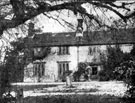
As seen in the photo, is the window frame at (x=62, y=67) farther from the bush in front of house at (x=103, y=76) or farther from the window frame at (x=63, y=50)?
the bush in front of house at (x=103, y=76)

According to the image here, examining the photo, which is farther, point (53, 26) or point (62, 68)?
point (62, 68)

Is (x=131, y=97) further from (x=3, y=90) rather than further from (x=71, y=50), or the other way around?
(x=71, y=50)

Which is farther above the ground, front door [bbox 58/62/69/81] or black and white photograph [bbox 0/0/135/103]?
black and white photograph [bbox 0/0/135/103]

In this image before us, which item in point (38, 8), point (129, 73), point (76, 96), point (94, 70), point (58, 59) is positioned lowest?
point (94, 70)

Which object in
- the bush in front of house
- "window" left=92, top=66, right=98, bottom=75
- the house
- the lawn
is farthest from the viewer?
the house

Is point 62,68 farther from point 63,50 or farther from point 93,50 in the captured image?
point 93,50

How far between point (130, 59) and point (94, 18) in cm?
430

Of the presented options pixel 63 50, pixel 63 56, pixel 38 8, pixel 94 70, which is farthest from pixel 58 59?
pixel 38 8

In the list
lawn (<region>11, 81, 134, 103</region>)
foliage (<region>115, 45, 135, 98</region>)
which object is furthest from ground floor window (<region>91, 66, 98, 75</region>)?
foliage (<region>115, 45, 135, 98</region>)

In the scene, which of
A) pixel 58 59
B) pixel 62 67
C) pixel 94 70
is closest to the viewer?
pixel 94 70

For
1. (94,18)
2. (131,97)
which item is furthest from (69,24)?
(131,97)

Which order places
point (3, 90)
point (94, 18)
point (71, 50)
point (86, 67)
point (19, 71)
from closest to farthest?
point (3, 90)
point (19, 71)
point (94, 18)
point (86, 67)
point (71, 50)

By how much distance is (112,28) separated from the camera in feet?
46.5

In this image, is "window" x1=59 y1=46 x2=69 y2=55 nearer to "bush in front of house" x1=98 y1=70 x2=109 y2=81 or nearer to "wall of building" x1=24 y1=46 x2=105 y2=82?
"wall of building" x1=24 y1=46 x2=105 y2=82
